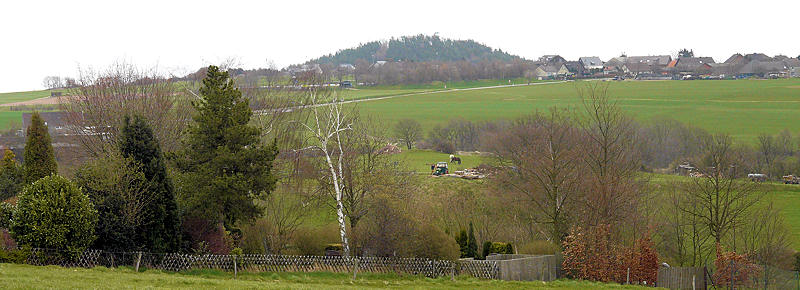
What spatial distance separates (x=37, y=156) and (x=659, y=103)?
109769 millimetres

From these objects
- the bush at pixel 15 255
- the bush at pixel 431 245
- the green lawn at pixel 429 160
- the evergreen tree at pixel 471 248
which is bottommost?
the green lawn at pixel 429 160

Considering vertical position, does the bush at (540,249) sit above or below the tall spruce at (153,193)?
below

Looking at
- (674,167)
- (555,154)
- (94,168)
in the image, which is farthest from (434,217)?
(674,167)

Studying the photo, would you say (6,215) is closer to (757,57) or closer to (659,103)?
(659,103)

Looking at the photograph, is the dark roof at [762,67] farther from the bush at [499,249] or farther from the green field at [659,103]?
the bush at [499,249]

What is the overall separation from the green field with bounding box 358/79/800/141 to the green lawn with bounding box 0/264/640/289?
70.6 metres

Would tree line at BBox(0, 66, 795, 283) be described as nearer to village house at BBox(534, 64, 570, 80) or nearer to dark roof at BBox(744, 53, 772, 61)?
village house at BBox(534, 64, 570, 80)

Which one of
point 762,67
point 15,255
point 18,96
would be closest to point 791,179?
point 15,255

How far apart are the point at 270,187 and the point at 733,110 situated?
9837 cm

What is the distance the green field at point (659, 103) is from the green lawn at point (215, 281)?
70644 millimetres

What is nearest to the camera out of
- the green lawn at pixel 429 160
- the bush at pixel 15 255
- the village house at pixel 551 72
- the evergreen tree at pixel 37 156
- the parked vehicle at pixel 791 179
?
the bush at pixel 15 255

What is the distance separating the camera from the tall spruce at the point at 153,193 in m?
24.5

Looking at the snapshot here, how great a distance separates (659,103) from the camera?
120875 mm

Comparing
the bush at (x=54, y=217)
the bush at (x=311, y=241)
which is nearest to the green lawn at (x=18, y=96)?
the bush at (x=311, y=241)
